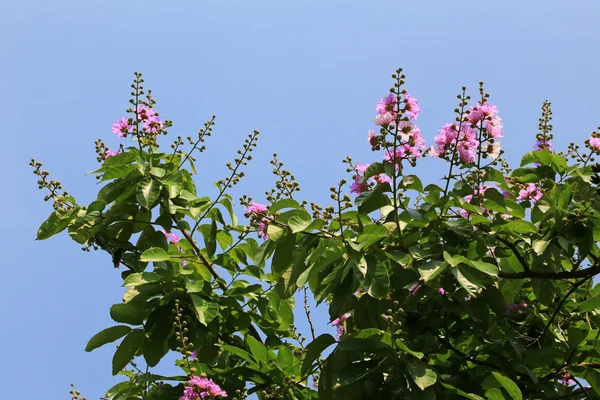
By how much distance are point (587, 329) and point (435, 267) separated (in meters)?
0.86

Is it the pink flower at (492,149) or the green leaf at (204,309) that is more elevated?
the pink flower at (492,149)

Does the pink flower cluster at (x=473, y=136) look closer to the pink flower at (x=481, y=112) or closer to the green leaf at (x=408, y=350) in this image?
the pink flower at (x=481, y=112)

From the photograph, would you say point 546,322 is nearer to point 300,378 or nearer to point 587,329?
point 587,329

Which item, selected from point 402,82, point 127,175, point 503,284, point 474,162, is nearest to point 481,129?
point 474,162

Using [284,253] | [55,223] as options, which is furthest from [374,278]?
[55,223]

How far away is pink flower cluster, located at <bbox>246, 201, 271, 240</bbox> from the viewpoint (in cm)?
292

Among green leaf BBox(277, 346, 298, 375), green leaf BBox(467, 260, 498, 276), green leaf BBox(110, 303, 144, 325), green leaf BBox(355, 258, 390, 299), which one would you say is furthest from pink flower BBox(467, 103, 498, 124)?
green leaf BBox(110, 303, 144, 325)

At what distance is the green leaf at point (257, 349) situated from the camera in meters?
3.13

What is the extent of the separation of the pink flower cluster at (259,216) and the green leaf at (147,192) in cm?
55

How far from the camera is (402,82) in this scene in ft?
9.43

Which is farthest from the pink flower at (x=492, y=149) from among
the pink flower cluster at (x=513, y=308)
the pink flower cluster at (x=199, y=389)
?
the pink flower cluster at (x=199, y=389)

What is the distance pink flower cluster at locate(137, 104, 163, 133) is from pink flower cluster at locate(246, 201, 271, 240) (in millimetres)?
958

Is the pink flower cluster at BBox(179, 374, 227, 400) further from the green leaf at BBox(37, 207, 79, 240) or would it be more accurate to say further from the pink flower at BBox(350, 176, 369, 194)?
the green leaf at BBox(37, 207, 79, 240)

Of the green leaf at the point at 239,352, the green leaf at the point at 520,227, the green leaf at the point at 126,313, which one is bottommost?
the green leaf at the point at 239,352
